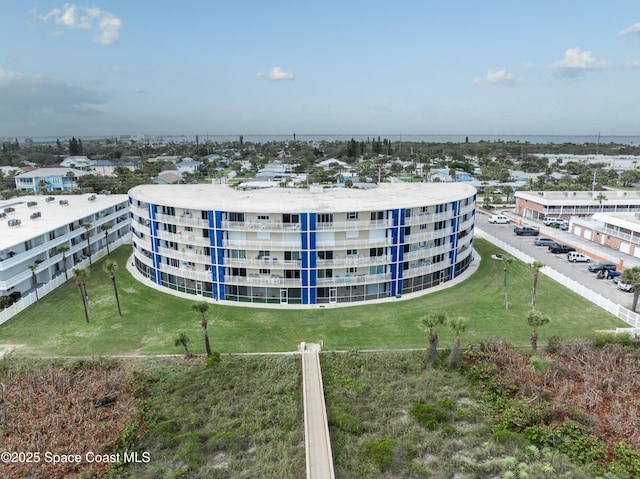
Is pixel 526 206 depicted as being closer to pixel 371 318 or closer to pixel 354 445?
pixel 371 318

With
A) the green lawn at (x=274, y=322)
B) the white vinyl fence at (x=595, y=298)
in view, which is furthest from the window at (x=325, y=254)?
the white vinyl fence at (x=595, y=298)

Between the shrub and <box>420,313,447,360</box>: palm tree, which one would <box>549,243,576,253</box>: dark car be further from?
the shrub

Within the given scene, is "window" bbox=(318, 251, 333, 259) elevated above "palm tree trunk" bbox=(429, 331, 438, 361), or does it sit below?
above

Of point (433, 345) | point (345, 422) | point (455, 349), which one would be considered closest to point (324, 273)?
point (433, 345)

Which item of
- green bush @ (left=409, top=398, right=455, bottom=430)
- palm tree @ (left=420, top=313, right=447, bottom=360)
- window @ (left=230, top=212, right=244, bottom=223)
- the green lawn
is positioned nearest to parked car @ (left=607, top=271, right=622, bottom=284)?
the green lawn

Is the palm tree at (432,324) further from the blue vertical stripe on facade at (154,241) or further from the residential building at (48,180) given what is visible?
the residential building at (48,180)

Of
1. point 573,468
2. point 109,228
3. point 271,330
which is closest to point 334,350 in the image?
point 271,330

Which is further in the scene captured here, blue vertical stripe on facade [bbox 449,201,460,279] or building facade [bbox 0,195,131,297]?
blue vertical stripe on facade [bbox 449,201,460,279]
